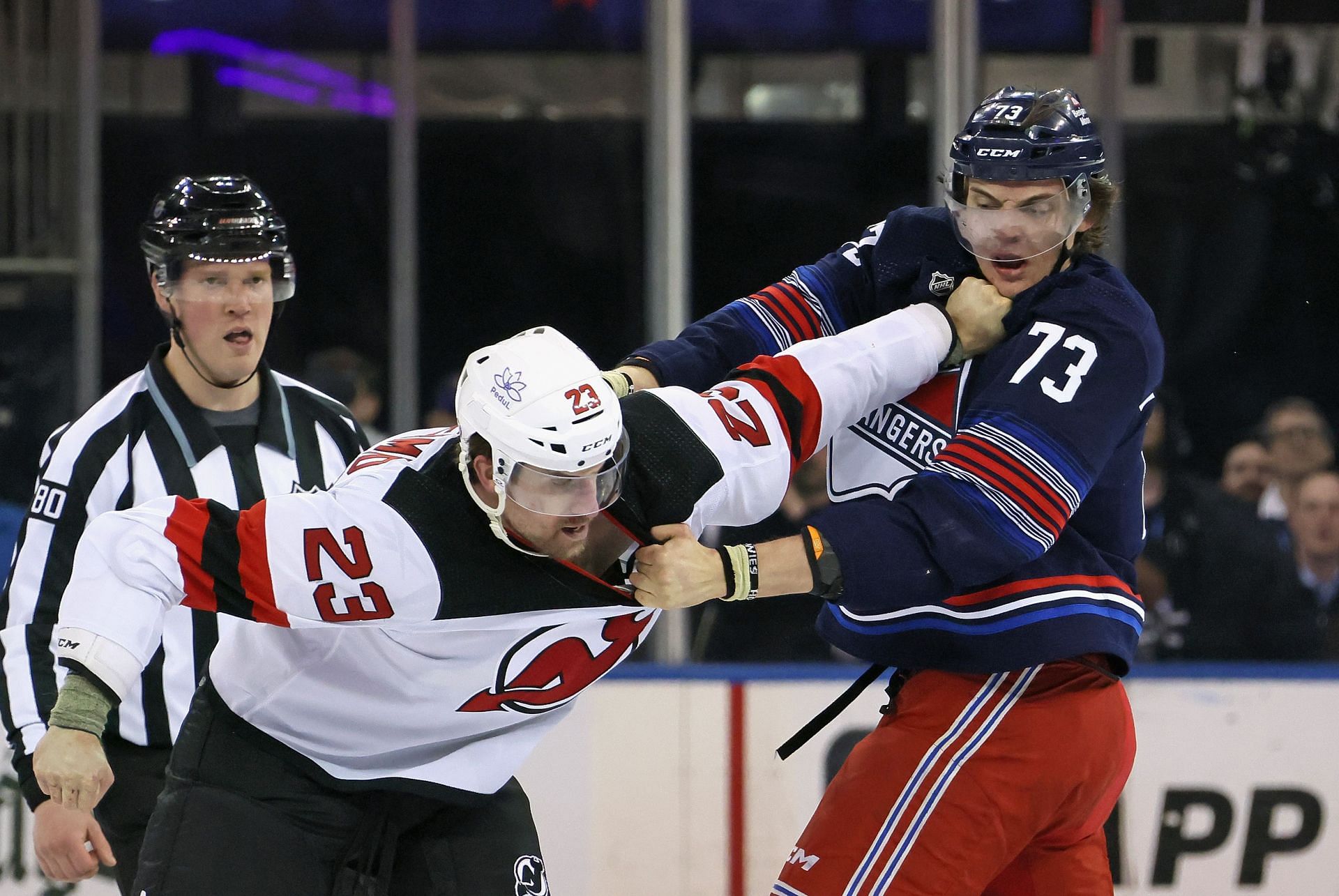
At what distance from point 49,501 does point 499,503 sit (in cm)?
110

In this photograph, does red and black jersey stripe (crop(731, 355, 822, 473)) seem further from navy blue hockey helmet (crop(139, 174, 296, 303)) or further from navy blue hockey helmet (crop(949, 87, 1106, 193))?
navy blue hockey helmet (crop(139, 174, 296, 303))

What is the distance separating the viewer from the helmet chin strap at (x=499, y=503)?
6.77 ft

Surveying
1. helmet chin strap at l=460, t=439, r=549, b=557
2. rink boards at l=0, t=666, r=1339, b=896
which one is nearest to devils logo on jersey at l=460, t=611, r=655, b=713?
helmet chin strap at l=460, t=439, r=549, b=557

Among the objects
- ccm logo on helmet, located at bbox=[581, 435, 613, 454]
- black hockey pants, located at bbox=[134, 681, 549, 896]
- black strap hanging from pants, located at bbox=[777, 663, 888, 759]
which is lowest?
black hockey pants, located at bbox=[134, 681, 549, 896]

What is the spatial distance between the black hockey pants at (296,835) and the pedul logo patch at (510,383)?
672 mm

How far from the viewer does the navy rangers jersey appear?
2.14m

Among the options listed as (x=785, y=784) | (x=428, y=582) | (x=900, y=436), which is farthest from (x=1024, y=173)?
(x=785, y=784)

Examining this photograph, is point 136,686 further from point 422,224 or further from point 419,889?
point 422,224

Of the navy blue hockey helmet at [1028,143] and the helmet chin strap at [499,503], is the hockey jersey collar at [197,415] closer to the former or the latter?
the helmet chin strap at [499,503]

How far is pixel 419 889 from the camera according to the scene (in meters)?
2.46

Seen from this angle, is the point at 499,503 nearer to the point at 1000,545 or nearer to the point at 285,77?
the point at 1000,545

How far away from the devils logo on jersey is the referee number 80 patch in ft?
2.85

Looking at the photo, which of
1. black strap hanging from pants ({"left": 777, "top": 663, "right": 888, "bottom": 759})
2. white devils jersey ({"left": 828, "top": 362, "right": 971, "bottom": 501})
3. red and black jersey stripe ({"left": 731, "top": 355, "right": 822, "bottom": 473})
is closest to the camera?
red and black jersey stripe ({"left": 731, "top": 355, "right": 822, "bottom": 473})

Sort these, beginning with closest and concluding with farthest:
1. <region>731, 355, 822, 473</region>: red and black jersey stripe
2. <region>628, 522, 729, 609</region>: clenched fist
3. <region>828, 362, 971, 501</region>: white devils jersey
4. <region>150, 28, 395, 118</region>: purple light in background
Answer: <region>628, 522, 729, 609</region>: clenched fist → <region>731, 355, 822, 473</region>: red and black jersey stripe → <region>828, 362, 971, 501</region>: white devils jersey → <region>150, 28, 395, 118</region>: purple light in background
